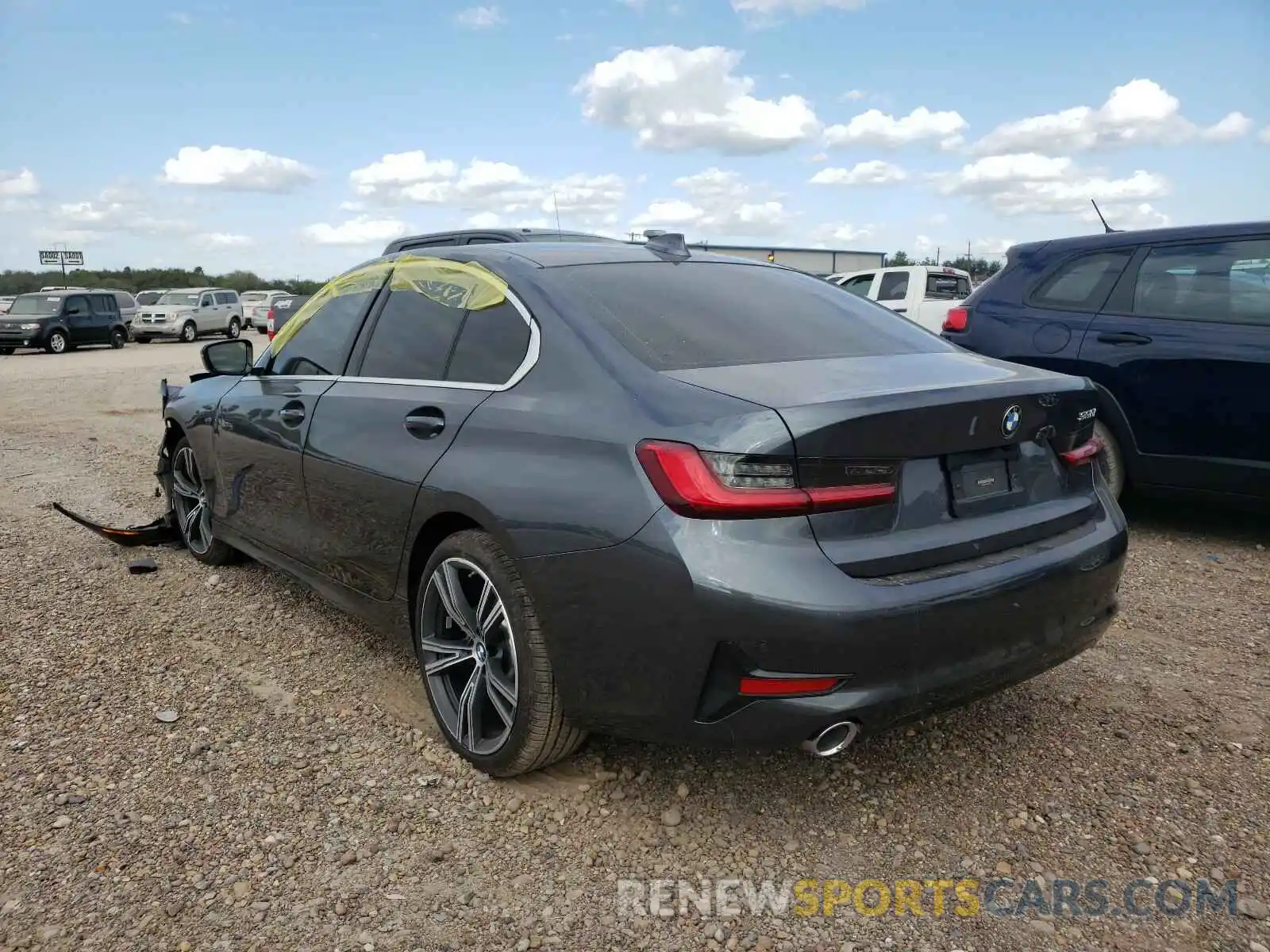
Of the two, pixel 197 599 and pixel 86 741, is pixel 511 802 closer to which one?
pixel 86 741

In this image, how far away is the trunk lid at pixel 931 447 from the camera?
2225 millimetres

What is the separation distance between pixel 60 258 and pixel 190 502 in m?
61.0

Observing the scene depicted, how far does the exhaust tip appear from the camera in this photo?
2248 millimetres

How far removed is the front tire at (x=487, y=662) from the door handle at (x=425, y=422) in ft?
1.15

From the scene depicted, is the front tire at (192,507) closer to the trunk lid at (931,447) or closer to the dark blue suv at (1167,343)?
the trunk lid at (931,447)

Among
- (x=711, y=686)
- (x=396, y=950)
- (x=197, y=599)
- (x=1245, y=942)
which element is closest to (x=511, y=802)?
(x=396, y=950)

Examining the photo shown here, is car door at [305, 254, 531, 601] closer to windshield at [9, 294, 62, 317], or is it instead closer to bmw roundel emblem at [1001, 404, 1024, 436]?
bmw roundel emblem at [1001, 404, 1024, 436]

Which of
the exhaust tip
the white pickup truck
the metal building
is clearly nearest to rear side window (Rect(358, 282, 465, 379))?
the exhaust tip

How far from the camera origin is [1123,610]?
13.7 feet

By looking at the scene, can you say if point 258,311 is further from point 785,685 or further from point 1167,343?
point 785,685

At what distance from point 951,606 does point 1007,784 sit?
828 mm

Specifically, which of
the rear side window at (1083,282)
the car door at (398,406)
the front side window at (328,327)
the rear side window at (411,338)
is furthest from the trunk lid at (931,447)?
the rear side window at (1083,282)

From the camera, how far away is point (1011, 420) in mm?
2527

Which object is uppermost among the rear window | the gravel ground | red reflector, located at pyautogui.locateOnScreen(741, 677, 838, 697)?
the rear window
